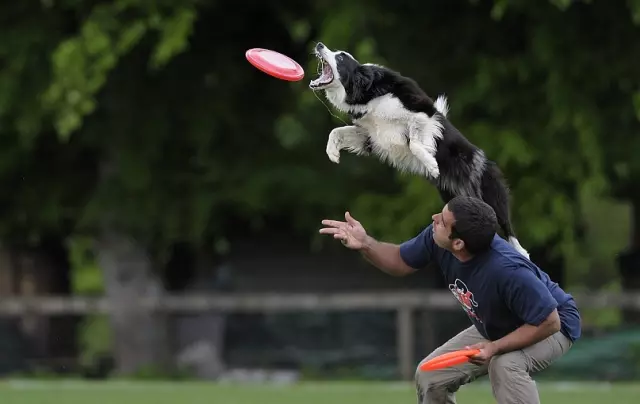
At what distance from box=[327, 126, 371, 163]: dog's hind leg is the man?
66 centimetres

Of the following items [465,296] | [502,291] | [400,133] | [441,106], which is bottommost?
[465,296]

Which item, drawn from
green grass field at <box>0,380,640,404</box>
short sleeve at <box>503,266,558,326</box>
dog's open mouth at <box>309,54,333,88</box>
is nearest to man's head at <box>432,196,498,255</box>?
short sleeve at <box>503,266,558,326</box>

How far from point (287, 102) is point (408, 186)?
101 inches

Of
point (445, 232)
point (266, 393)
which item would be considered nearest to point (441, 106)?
point (445, 232)

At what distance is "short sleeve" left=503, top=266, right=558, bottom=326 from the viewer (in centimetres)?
657

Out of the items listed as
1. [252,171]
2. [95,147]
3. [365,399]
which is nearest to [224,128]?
[252,171]

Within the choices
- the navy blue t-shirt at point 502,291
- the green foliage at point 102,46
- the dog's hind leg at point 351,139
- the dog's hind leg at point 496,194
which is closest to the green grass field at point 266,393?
the green foliage at point 102,46

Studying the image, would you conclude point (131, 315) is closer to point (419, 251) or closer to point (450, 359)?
point (419, 251)

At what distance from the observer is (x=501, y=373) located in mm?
6746

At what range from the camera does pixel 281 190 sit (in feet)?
57.0

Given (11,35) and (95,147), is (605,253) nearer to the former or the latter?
(95,147)

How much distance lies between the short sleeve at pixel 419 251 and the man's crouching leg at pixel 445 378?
507 millimetres

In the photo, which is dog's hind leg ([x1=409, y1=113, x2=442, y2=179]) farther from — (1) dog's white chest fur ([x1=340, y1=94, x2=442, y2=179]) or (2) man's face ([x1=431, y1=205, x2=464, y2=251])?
(2) man's face ([x1=431, y1=205, x2=464, y2=251])

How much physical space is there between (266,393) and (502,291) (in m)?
7.61
